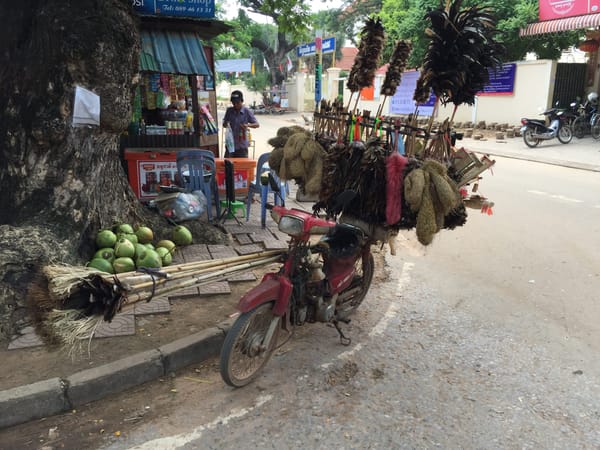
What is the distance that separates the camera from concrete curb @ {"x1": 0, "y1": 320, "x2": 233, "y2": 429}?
2797 mm

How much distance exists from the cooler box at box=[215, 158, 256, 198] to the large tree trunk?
252cm

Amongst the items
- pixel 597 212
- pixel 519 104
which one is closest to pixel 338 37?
pixel 519 104

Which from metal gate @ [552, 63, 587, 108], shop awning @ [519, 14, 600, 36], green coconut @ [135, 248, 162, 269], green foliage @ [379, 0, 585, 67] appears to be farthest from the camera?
metal gate @ [552, 63, 587, 108]

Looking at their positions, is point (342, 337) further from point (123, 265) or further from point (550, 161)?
point (550, 161)

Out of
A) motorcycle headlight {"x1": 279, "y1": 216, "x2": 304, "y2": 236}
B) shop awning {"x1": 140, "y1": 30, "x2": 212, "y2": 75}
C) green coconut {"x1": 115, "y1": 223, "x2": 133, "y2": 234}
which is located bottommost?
green coconut {"x1": 115, "y1": 223, "x2": 133, "y2": 234}

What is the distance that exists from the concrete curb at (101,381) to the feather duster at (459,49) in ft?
7.80

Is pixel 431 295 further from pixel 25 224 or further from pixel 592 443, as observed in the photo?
pixel 25 224

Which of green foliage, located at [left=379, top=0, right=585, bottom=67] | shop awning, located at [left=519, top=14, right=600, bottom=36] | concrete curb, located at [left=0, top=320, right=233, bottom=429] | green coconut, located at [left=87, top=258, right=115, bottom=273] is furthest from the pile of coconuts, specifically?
shop awning, located at [left=519, top=14, right=600, bottom=36]

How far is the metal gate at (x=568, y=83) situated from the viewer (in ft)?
55.5

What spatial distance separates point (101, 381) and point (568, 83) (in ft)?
61.0

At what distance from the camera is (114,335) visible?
356 cm

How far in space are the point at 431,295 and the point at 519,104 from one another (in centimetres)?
1587

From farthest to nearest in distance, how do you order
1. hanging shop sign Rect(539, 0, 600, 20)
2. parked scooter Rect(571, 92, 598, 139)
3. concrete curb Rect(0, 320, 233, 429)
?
parked scooter Rect(571, 92, 598, 139)
hanging shop sign Rect(539, 0, 600, 20)
concrete curb Rect(0, 320, 233, 429)

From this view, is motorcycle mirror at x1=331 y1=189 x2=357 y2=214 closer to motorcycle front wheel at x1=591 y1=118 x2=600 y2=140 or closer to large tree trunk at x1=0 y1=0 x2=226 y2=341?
large tree trunk at x1=0 y1=0 x2=226 y2=341
